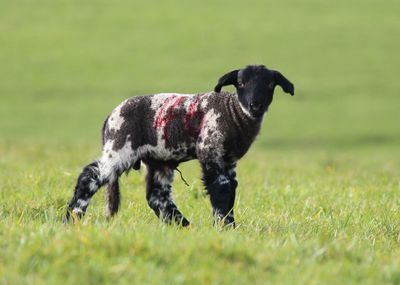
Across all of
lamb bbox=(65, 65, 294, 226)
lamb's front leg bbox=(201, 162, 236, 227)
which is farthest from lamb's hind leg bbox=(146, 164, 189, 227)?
lamb's front leg bbox=(201, 162, 236, 227)

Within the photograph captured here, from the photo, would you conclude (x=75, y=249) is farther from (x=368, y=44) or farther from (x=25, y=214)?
(x=368, y=44)

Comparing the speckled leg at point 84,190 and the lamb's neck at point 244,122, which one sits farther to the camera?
the speckled leg at point 84,190

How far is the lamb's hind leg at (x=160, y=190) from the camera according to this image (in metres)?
9.29

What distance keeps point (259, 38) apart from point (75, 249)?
42.4 meters

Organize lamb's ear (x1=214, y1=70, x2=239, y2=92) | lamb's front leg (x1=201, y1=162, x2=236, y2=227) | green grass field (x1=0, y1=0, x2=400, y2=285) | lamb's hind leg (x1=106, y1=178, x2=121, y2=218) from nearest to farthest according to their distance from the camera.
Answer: green grass field (x1=0, y1=0, x2=400, y2=285)
lamb's front leg (x1=201, y1=162, x2=236, y2=227)
lamb's ear (x1=214, y1=70, x2=239, y2=92)
lamb's hind leg (x1=106, y1=178, x2=121, y2=218)

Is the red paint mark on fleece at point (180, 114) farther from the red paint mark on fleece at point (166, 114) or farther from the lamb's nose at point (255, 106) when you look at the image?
the lamb's nose at point (255, 106)

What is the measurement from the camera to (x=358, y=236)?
802cm

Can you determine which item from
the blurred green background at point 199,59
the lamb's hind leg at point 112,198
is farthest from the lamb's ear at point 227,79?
the blurred green background at point 199,59

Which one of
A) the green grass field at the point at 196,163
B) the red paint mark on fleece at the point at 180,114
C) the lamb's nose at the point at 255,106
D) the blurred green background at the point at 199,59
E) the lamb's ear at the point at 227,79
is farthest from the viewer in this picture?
the blurred green background at the point at 199,59

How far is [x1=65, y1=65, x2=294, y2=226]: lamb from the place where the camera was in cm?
856

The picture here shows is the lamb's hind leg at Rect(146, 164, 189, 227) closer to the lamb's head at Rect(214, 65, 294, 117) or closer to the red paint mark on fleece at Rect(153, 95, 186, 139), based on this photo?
the red paint mark on fleece at Rect(153, 95, 186, 139)

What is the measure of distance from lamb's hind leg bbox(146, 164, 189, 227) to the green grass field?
0.15 m

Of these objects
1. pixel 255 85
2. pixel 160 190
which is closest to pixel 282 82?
pixel 255 85

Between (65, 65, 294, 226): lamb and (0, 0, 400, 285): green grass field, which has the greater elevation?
(65, 65, 294, 226): lamb
